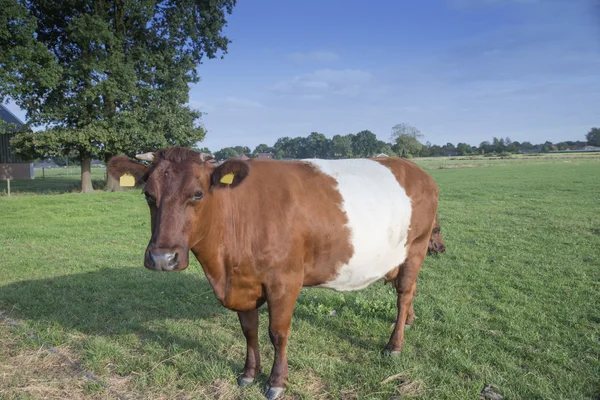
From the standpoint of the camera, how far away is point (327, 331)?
4.84 m

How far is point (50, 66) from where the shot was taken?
19625 mm

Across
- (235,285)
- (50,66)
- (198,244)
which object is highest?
(50,66)

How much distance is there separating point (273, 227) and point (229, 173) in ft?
2.11

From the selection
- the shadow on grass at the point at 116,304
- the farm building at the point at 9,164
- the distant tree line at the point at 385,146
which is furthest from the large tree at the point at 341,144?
the shadow on grass at the point at 116,304

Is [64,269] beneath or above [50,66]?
beneath

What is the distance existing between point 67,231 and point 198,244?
10.0 m

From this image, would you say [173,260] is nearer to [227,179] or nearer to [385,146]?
[227,179]

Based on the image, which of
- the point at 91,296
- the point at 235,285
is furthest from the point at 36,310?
the point at 235,285

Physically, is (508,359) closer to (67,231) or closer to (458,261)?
(458,261)

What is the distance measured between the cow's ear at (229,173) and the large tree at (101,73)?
67.1 ft

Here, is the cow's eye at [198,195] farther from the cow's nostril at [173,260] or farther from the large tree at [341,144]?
the large tree at [341,144]

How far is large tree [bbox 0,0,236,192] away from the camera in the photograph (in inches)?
762

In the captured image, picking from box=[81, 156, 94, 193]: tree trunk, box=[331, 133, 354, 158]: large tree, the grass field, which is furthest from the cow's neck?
box=[331, 133, 354, 158]: large tree

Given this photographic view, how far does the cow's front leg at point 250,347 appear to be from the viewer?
3.81 m
